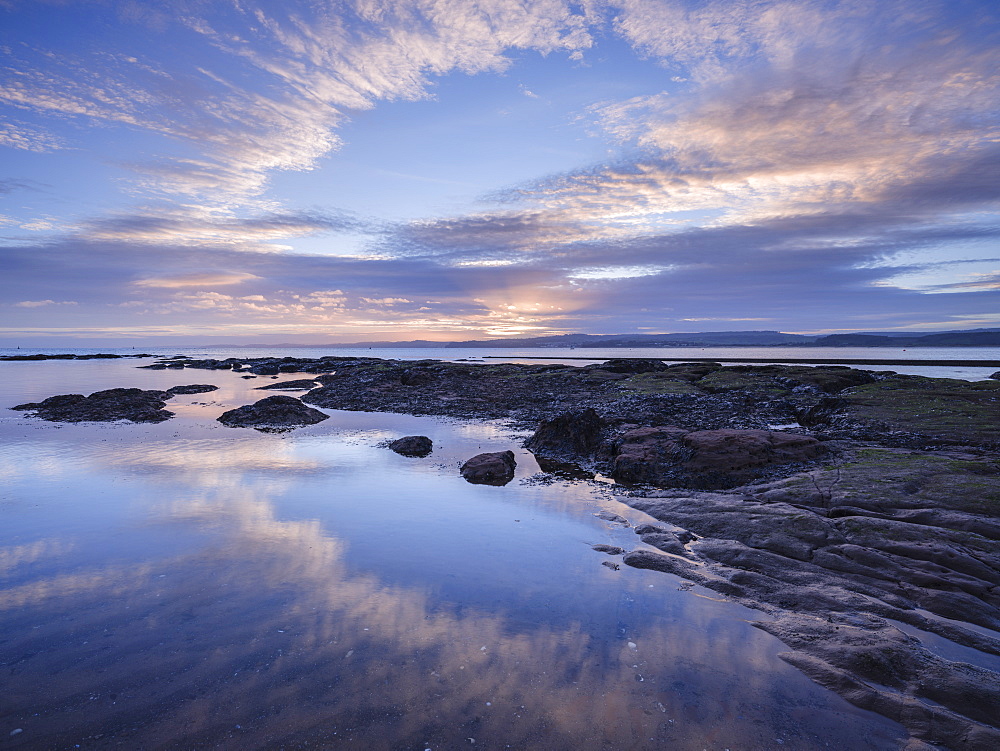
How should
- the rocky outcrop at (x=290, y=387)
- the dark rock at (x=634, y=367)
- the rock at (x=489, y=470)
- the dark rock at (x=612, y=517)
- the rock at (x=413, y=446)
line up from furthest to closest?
the dark rock at (x=634, y=367) < the rocky outcrop at (x=290, y=387) < the rock at (x=413, y=446) < the rock at (x=489, y=470) < the dark rock at (x=612, y=517)

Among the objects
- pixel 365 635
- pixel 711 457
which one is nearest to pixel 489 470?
pixel 711 457

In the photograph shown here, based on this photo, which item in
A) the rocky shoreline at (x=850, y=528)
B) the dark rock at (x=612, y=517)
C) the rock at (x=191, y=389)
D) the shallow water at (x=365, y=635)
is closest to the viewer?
the shallow water at (x=365, y=635)

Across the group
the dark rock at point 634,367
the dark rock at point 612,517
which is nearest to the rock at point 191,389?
the dark rock at point 612,517

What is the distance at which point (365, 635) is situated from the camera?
7.71 meters

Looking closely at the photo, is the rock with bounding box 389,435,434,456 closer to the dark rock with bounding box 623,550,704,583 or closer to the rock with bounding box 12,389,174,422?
the dark rock with bounding box 623,550,704,583

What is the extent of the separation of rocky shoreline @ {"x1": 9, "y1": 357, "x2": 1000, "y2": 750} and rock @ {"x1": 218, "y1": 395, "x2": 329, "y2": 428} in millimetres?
8985

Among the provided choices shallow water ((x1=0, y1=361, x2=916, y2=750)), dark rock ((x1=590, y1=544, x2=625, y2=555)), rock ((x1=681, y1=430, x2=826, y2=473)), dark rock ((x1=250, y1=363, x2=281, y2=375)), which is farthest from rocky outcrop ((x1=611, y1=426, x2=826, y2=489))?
dark rock ((x1=250, y1=363, x2=281, y2=375))

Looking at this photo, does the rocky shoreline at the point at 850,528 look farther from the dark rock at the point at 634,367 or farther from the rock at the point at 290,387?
the dark rock at the point at 634,367

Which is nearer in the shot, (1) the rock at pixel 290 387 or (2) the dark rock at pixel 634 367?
(1) the rock at pixel 290 387

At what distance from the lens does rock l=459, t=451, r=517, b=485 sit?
57.4 feet

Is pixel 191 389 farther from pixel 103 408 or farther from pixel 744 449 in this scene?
pixel 744 449

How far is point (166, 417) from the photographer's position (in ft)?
101

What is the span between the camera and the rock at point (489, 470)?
57.4ft

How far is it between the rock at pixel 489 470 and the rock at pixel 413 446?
3795 mm
